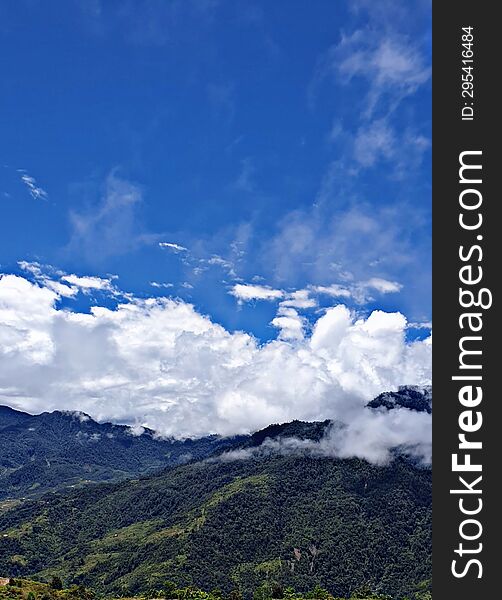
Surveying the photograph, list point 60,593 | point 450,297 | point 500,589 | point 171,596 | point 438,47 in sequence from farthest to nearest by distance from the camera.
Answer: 1. point 171,596
2. point 60,593
3. point 438,47
4. point 450,297
5. point 500,589

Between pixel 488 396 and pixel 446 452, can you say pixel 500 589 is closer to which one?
pixel 446 452

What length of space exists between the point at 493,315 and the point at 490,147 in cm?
477

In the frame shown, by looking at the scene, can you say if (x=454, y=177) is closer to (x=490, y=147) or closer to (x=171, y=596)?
(x=490, y=147)

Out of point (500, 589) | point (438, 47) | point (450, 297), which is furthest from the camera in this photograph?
point (438, 47)

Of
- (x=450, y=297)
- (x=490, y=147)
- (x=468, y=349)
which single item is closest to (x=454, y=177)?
(x=490, y=147)

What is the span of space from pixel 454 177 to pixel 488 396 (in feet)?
19.9

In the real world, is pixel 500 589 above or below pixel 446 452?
below

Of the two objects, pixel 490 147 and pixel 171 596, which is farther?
pixel 171 596

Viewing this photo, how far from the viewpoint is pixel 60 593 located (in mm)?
96625

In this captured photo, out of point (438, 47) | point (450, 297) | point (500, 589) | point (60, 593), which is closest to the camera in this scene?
point (500, 589)

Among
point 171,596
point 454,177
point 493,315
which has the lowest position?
point 171,596

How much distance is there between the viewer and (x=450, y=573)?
530 inches

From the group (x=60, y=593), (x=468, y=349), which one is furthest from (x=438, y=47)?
(x=60, y=593)

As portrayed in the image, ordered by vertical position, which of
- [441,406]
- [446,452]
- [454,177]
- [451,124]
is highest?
[451,124]
